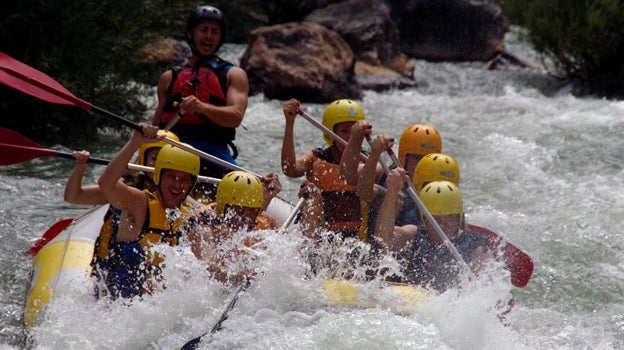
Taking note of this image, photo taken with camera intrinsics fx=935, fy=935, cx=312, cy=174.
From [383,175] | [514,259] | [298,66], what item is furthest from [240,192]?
[298,66]

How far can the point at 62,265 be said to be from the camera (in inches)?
201

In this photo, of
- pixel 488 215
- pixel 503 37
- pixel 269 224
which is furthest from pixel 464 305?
pixel 503 37

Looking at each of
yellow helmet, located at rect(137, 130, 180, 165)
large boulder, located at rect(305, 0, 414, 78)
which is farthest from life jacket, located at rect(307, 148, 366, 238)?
large boulder, located at rect(305, 0, 414, 78)

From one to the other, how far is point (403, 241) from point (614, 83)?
902 centimetres

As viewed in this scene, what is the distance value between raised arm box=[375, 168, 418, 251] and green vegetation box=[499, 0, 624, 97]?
8821mm

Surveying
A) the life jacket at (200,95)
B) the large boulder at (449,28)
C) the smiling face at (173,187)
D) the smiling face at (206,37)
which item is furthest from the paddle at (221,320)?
the large boulder at (449,28)

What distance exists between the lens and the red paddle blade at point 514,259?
525 cm

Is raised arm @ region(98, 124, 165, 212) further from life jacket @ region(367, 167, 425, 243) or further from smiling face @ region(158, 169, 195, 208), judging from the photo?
life jacket @ region(367, 167, 425, 243)

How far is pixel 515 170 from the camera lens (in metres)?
9.72

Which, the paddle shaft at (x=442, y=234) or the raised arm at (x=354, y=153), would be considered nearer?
the paddle shaft at (x=442, y=234)

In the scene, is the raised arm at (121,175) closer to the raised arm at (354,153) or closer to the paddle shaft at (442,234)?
the raised arm at (354,153)

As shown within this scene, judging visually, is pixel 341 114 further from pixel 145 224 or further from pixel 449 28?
pixel 449 28

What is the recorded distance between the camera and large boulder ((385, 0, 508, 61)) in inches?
648

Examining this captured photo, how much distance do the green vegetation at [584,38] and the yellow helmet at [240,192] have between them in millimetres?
9352
